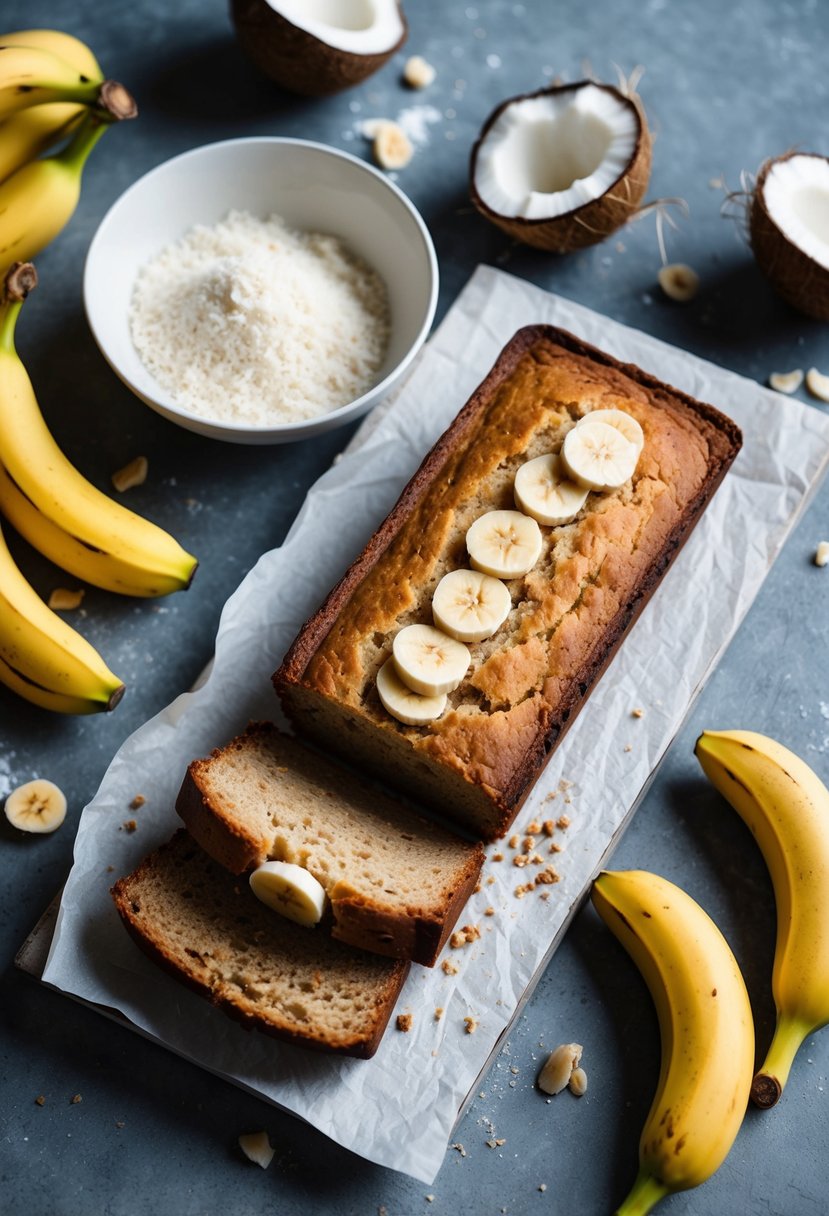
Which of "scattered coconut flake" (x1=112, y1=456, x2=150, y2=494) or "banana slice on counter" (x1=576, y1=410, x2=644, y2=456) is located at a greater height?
"banana slice on counter" (x1=576, y1=410, x2=644, y2=456)

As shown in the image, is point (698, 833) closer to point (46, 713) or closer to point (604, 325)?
point (604, 325)

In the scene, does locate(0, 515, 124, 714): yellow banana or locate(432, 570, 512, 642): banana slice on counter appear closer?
locate(432, 570, 512, 642): banana slice on counter

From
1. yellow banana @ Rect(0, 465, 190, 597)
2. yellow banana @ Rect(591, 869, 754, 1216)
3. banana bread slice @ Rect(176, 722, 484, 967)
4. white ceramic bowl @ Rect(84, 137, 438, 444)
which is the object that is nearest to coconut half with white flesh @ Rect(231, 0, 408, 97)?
white ceramic bowl @ Rect(84, 137, 438, 444)

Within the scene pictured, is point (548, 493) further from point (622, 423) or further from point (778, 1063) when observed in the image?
point (778, 1063)

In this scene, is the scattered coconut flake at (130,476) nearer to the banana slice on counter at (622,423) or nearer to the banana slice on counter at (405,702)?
the banana slice on counter at (405,702)

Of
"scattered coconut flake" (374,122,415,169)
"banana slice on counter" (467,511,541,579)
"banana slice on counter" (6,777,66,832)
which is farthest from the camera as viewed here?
"scattered coconut flake" (374,122,415,169)

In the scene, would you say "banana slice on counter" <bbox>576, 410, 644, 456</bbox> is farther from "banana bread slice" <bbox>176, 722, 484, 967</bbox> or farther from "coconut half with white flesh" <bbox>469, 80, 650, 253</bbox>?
"banana bread slice" <bbox>176, 722, 484, 967</bbox>

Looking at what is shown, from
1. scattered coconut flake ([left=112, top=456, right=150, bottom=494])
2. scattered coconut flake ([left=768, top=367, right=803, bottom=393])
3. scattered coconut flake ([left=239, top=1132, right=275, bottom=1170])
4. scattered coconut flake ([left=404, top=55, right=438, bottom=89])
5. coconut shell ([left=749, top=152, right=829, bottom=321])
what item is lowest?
scattered coconut flake ([left=239, top=1132, right=275, bottom=1170])

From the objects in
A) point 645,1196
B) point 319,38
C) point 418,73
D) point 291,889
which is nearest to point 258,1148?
point 291,889
